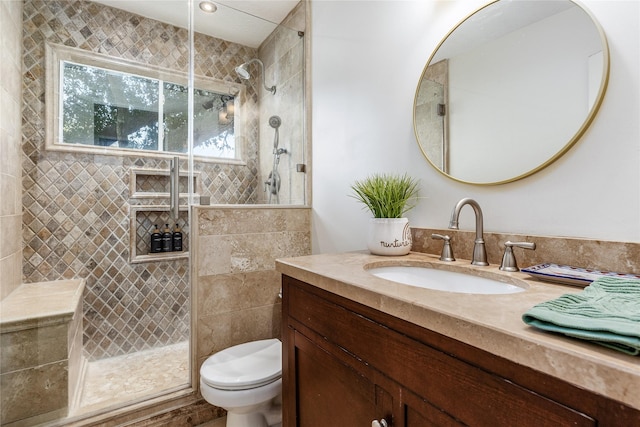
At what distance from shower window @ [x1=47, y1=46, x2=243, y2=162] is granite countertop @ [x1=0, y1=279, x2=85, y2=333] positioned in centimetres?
97

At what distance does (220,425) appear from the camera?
1745mm

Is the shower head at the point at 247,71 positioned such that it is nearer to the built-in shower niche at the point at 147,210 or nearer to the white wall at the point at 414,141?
the white wall at the point at 414,141

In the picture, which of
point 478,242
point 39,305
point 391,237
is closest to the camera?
point 478,242

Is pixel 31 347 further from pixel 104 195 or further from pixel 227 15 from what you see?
pixel 227 15

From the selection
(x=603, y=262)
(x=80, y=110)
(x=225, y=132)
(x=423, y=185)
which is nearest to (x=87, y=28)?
(x=80, y=110)

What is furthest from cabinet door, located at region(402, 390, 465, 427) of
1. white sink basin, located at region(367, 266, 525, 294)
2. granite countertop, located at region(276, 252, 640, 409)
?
white sink basin, located at region(367, 266, 525, 294)

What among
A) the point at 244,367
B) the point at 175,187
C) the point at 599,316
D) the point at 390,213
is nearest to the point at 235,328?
the point at 244,367

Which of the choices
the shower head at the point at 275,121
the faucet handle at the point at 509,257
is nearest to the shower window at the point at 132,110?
the shower head at the point at 275,121

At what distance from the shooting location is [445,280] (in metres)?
1.07

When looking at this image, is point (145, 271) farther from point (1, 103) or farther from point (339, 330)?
point (339, 330)

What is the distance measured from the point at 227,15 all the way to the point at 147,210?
5.15 ft

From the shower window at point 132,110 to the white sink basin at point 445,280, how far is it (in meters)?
1.46

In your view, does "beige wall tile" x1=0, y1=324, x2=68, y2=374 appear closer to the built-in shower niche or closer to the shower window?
the built-in shower niche

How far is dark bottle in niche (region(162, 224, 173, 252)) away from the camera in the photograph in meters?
2.35
